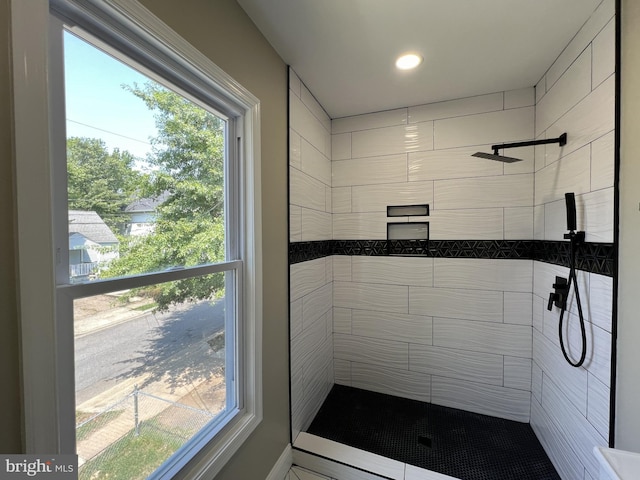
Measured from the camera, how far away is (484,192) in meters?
1.93

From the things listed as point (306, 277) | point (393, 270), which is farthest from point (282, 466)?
point (393, 270)

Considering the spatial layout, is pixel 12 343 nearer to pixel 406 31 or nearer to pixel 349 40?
pixel 349 40

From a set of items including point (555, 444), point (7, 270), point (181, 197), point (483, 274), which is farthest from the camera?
point (483, 274)

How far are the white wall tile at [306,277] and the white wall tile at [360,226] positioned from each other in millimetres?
337

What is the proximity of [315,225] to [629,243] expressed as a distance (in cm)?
157

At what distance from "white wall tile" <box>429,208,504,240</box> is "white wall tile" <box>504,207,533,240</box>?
3cm

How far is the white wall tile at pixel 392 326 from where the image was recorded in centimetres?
209

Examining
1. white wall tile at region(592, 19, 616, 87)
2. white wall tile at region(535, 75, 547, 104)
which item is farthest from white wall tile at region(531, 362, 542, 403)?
white wall tile at region(535, 75, 547, 104)

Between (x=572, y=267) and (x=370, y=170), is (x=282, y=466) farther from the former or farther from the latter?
(x=370, y=170)

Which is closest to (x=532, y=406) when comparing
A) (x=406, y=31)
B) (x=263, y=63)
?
(x=406, y=31)

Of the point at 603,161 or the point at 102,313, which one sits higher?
the point at 603,161

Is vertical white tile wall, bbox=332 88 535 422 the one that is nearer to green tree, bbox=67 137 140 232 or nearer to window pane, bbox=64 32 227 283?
window pane, bbox=64 32 227 283

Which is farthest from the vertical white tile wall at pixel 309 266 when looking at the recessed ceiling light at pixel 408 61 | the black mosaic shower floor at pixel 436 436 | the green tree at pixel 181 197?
the recessed ceiling light at pixel 408 61

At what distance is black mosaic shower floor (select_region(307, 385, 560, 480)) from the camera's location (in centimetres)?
153
